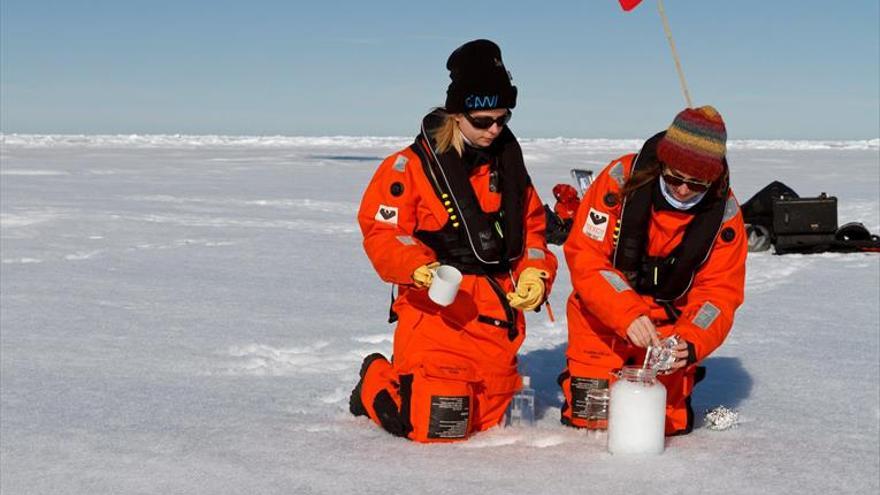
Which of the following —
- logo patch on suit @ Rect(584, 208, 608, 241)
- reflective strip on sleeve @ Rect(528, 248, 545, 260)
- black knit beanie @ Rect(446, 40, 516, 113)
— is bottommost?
Result: reflective strip on sleeve @ Rect(528, 248, 545, 260)

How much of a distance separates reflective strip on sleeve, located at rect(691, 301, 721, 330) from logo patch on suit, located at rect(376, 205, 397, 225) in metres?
1.01

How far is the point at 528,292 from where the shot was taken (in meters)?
3.09

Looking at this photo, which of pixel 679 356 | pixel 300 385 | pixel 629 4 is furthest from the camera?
pixel 629 4

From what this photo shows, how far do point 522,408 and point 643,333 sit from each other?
0.65 m

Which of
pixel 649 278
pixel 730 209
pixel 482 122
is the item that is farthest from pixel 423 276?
pixel 730 209

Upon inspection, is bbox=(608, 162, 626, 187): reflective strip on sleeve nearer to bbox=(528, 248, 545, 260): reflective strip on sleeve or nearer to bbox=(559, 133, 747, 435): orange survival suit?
bbox=(559, 133, 747, 435): orange survival suit

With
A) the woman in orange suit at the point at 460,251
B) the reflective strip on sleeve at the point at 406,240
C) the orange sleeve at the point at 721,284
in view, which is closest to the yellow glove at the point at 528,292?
the woman in orange suit at the point at 460,251

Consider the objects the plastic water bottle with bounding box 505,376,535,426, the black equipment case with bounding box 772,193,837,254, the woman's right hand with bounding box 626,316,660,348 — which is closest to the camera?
the woman's right hand with bounding box 626,316,660,348

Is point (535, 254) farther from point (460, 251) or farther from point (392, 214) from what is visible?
point (392, 214)

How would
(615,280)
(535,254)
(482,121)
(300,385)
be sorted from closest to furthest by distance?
(615,280) → (482,121) → (535,254) → (300,385)

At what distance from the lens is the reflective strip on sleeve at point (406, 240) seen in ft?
10.2

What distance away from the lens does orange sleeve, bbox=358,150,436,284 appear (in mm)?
3084

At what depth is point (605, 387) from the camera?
10.7 ft

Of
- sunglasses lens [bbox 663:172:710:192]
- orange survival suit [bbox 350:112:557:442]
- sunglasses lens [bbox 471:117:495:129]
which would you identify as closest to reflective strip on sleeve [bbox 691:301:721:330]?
sunglasses lens [bbox 663:172:710:192]
